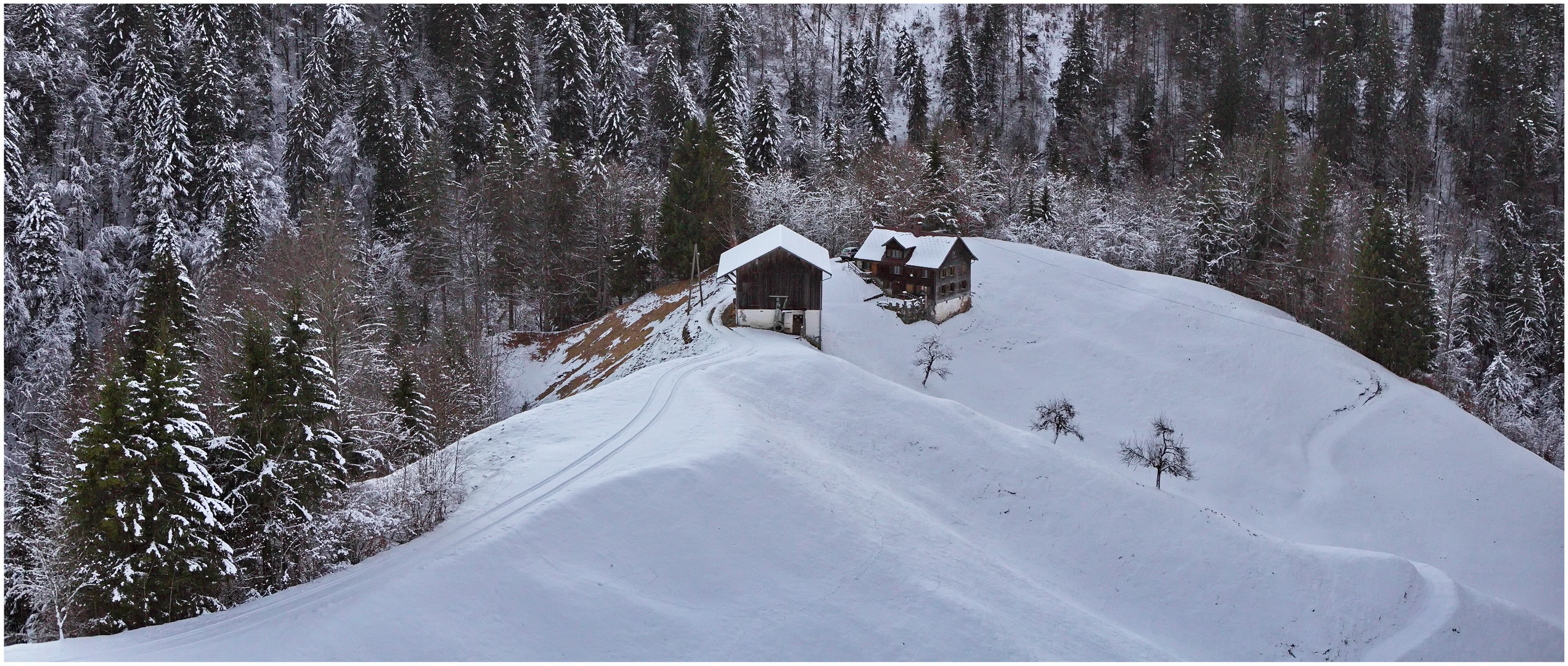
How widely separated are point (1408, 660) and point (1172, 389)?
20667mm

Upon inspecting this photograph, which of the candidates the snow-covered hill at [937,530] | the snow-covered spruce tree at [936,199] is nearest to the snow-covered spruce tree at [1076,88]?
the snow-covered spruce tree at [936,199]

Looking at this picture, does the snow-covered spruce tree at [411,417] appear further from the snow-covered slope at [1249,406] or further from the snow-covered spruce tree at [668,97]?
the snow-covered spruce tree at [668,97]

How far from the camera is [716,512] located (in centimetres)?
1994

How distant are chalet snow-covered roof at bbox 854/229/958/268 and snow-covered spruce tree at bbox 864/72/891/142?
27710mm

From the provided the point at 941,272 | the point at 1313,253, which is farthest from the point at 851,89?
the point at 1313,253

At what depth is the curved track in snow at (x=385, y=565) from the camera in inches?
557

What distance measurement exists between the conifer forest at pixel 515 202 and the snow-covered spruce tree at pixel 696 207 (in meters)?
0.21

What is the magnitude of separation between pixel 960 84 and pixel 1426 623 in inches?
2718

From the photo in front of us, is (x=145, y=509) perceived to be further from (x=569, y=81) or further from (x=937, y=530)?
(x=569, y=81)

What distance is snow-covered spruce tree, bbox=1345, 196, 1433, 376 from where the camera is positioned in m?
42.9

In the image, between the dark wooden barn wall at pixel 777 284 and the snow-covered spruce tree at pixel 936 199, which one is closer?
the dark wooden barn wall at pixel 777 284

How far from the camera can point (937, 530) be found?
889 inches

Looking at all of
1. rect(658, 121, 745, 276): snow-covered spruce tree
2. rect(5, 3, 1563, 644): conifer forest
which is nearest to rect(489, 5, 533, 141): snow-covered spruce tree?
rect(5, 3, 1563, 644): conifer forest

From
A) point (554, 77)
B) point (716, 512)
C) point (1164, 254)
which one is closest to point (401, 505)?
point (716, 512)
